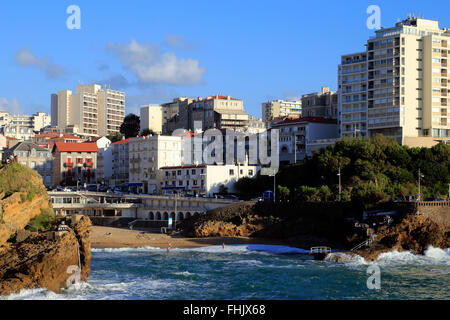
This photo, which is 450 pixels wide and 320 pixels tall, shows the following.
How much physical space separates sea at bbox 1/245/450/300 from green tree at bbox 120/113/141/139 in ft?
353

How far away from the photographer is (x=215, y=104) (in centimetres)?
15825

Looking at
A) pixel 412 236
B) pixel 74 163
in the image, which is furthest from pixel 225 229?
pixel 74 163

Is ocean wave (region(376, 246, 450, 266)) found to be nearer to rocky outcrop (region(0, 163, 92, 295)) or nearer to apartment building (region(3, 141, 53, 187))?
rocky outcrop (region(0, 163, 92, 295))

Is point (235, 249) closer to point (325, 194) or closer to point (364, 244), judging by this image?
point (364, 244)

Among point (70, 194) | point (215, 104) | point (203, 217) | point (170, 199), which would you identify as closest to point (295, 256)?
point (203, 217)

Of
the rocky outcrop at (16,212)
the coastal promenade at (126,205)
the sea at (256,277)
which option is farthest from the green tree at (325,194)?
the rocky outcrop at (16,212)

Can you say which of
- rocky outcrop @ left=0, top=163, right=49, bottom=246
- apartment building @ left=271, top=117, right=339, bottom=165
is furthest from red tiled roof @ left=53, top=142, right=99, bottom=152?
rocky outcrop @ left=0, top=163, right=49, bottom=246

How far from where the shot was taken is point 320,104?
15100 cm

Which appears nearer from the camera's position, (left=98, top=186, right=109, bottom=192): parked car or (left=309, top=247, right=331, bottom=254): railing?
(left=309, top=247, right=331, bottom=254): railing

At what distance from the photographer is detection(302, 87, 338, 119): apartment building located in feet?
484

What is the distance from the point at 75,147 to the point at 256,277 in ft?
315

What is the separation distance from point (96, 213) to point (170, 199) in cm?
1393

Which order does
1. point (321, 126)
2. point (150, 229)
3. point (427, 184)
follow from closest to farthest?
point (427, 184) → point (150, 229) → point (321, 126)

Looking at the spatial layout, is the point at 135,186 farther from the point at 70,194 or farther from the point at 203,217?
the point at 203,217
